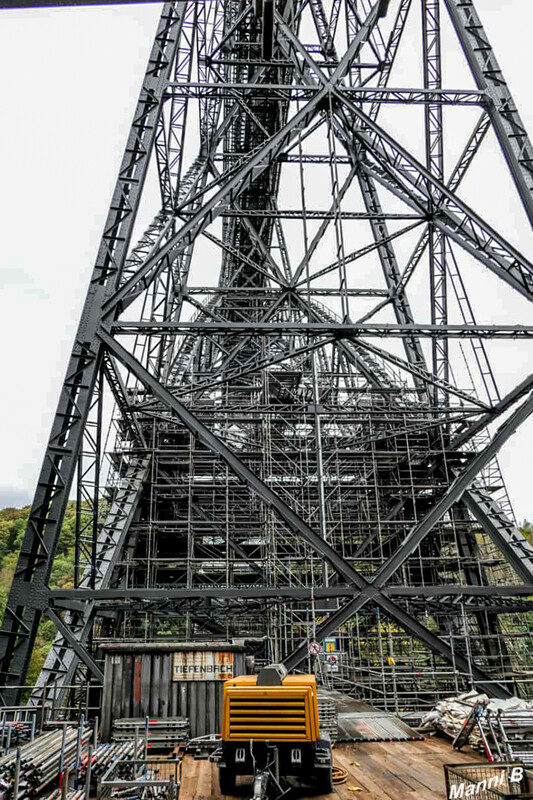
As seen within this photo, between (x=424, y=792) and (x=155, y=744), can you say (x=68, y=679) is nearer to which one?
(x=155, y=744)

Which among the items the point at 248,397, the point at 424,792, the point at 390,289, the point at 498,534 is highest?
the point at 248,397

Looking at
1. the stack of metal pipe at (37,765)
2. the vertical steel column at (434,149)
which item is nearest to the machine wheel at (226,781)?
the stack of metal pipe at (37,765)

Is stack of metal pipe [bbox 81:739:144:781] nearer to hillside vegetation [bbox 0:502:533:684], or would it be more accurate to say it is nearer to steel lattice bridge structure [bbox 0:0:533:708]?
steel lattice bridge structure [bbox 0:0:533:708]

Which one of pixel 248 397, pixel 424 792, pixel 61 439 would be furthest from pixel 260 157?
pixel 248 397

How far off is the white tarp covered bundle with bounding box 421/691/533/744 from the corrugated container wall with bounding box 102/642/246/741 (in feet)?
10.2

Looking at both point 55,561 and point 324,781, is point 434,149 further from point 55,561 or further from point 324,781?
point 55,561

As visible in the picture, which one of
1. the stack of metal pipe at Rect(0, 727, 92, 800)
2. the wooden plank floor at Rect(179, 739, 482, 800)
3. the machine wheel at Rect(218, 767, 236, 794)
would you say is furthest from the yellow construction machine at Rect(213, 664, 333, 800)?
the stack of metal pipe at Rect(0, 727, 92, 800)

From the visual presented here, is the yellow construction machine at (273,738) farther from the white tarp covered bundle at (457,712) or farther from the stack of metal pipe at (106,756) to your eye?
the white tarp covered bundle at (457,712)

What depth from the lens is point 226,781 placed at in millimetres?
6820

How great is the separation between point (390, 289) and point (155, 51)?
8377mm

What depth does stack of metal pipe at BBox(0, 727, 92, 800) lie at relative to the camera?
6309 millimetres

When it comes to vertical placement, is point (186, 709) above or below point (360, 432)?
below

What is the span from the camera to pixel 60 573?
196 feet

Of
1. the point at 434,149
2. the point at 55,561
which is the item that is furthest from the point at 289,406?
the point at 55,561
